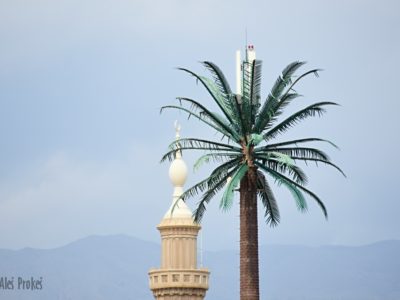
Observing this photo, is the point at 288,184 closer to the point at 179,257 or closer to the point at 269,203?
the point at 269,203

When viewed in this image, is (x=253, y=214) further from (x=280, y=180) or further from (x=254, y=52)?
(x=254, y=52)

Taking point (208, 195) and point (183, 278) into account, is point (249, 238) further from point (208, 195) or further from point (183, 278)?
point (183, 278)

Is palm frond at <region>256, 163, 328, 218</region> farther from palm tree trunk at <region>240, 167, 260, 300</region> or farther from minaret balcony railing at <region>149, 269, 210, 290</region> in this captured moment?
minaret balcony railing at <region>149, 269, 210, 290</region>

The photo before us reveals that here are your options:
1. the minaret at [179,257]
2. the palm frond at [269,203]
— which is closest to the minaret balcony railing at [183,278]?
the minaret at [179,257]

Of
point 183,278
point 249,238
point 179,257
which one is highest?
point 179,257

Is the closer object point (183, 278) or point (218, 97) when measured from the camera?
point (218, 97)

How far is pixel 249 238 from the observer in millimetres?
60375

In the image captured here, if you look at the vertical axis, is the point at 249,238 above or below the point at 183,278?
below

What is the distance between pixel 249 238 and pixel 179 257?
18132mm

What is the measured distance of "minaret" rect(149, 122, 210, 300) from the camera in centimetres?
7800

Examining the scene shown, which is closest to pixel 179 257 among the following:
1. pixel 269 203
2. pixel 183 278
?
pixel 183 278

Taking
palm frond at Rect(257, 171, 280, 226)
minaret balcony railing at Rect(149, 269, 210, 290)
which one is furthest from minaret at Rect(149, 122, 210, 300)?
palm frond at Rect(257, 171, 280, 226)

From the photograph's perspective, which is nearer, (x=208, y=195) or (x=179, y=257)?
(x=208, y=195)

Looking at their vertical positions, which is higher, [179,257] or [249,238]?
[179,257]
